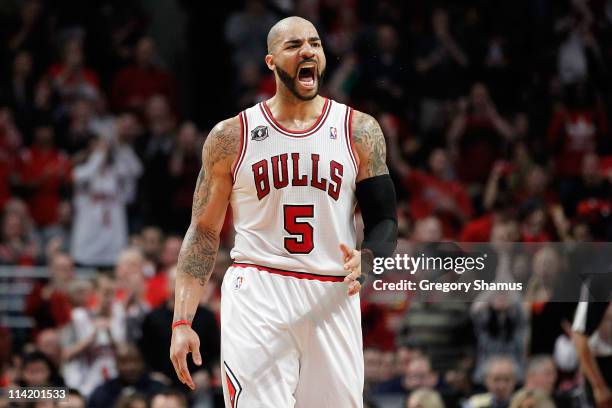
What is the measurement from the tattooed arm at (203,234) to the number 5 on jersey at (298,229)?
1.41 feet

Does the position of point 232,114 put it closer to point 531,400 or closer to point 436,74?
point 436,74

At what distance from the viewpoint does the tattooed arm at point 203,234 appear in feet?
21.4

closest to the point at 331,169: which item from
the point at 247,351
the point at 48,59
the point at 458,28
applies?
the point at 247,351

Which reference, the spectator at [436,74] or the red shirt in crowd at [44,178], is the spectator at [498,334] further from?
the red shirt in crowd at [44,178]

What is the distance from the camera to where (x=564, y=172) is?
535 inches

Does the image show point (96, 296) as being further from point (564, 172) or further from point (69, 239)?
point (564, 172)

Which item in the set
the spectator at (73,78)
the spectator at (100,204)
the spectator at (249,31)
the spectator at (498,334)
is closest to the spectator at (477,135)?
the spectator at (249,31)

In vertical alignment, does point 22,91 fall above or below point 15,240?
above

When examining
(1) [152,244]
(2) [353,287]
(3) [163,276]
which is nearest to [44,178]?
(1) [152,244]

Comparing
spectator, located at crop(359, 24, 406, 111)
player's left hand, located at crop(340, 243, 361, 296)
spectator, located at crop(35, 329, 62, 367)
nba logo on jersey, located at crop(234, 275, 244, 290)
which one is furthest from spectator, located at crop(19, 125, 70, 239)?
player's left hand, located at crop(340, 243, 361, 296)

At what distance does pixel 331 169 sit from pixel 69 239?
8.62 m

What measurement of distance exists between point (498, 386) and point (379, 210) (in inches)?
139

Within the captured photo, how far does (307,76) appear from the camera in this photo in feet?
21.5

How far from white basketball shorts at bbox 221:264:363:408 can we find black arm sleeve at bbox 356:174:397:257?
13.3 inches
